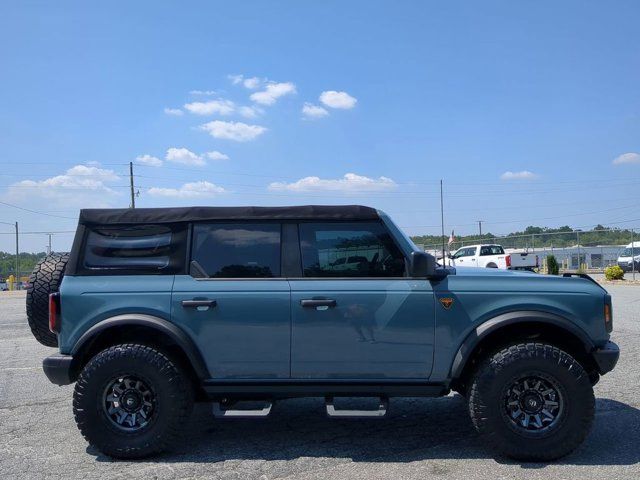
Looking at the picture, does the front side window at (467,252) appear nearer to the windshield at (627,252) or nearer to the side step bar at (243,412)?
the windshield at (627,252)

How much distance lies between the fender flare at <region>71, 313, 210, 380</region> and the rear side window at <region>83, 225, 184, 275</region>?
1.34 ft

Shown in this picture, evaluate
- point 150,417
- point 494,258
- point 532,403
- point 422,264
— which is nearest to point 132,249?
point 150,417

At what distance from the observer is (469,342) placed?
4262 millimetres

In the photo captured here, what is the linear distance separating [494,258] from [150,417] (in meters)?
26.8

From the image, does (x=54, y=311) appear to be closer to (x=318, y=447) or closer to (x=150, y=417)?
(x=150, y=417)

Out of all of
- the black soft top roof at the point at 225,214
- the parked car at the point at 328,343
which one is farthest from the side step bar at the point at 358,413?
the black soft top roof at the point at 225,214

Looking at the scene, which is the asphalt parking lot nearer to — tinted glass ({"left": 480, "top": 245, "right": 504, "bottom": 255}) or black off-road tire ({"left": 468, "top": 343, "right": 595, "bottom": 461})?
black off-road tire ({"left": 468, "top": 343, "right": 595, "bottom": 461})

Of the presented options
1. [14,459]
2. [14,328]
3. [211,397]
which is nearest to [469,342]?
[211,397]

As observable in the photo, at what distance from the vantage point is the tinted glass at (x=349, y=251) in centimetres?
450

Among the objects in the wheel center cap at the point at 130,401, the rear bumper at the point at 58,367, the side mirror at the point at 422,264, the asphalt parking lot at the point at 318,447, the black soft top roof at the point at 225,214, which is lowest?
the asphalt parking lot at the point at 318,447

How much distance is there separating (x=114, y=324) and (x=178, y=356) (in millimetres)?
567

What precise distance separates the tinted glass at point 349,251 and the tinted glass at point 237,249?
272 mm

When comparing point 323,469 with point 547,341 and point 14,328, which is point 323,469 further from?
point 14,328

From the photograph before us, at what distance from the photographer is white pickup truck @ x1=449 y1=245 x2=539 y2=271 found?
27.9 metres
